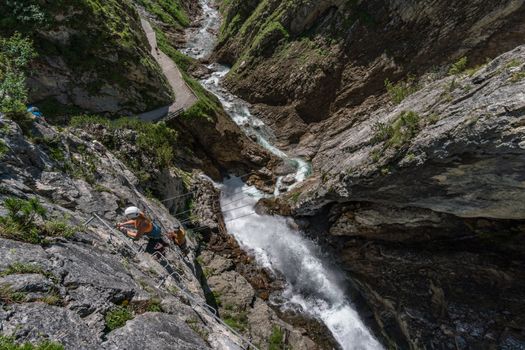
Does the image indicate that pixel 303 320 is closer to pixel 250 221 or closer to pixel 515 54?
pixel 250 221

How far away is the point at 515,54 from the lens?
9.88 meters

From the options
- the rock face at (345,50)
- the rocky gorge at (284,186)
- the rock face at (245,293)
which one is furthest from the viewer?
the rock face at (345,50)

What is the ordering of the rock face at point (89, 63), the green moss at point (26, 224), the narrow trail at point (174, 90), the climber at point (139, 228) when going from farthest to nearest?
the narrow trail at point (174, 90), the rock face at point (89, 63), the climber at point (139, 228), the green moss at point (26, 224)

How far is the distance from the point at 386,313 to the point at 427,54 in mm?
18514

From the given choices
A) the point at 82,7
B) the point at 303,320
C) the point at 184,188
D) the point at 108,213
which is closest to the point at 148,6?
the point at 82,7

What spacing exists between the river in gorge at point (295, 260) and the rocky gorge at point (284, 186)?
100 millimetres

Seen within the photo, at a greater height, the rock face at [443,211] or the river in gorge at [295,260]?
the rock face at [443,211]

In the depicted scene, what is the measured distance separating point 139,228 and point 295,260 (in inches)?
406

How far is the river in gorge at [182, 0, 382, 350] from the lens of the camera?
14.3 metres

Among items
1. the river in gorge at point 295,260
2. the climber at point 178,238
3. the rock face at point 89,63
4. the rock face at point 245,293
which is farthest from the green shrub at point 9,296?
the rock face at point 89,63

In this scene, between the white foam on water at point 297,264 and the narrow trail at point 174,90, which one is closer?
the white foam on water at point 297,264

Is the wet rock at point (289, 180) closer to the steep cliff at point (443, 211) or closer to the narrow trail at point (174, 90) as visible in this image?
the steep cliff at point (443, 211)

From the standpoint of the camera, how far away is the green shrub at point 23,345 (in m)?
3.46

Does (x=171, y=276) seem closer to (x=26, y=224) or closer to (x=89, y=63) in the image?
(x=26, y=224)
